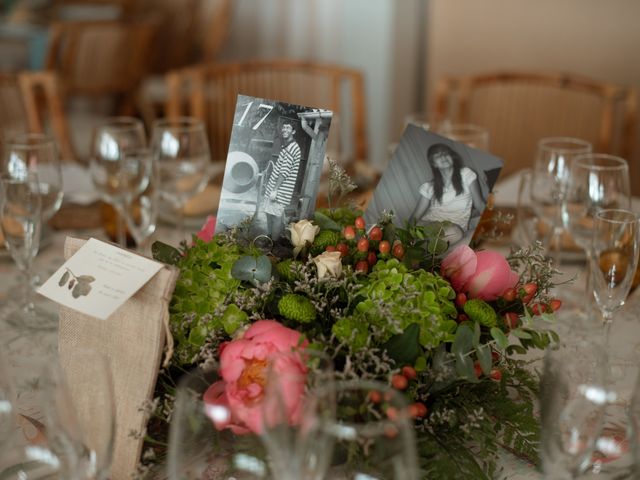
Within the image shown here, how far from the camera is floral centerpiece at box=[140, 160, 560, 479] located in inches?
31.5

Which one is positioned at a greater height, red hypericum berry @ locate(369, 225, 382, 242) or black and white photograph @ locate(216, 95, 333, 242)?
black and white photograph @ locate(216, 95, 333, 242)

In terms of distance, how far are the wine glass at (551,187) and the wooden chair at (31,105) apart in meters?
1.26

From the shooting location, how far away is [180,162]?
145 cm

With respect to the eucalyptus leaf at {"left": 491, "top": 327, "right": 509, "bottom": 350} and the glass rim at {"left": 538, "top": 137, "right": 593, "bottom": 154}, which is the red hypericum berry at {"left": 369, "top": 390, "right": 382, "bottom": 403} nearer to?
the eucalyptus leaf at {"left": 491, "top": 327, "right": 509, "bottom": 350}

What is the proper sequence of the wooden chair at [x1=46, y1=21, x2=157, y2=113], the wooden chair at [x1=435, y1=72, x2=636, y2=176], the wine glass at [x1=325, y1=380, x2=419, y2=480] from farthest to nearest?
the wooden chair at [x1=46, y1=21, x2=157, y2=113] → the wooden chair at [x1=435, y1=72, x2=636, y2=176] → the wine glass at [x1=325, y1=380, x2=419, y2=480]

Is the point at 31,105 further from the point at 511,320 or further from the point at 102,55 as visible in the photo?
the point at 102,55

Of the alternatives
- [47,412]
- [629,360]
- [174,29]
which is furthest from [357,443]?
[174,29]

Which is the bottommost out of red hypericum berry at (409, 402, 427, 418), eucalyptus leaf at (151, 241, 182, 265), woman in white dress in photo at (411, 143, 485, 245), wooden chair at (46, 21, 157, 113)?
wooden chair at (46, 21, 157, 113)

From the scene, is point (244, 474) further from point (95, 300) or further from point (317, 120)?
point (317, 120)

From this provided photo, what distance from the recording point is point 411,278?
84 centimetres

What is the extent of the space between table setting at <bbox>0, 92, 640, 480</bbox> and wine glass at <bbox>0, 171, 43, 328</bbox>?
0.10 m

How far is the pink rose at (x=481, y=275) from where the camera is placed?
875mm

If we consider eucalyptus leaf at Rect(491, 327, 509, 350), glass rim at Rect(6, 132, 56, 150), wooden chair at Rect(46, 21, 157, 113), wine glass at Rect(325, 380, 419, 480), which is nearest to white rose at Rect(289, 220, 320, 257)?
eucalyptus leaf at Rect(491, 327, 509, 350)

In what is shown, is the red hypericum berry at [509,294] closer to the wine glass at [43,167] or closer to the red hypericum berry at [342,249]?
the red hypericum berry at [342,249]
